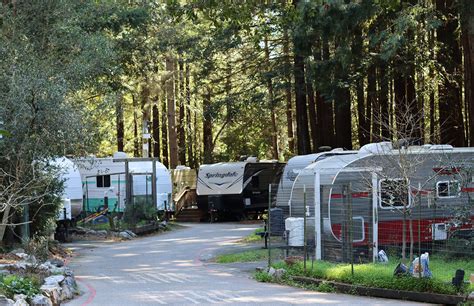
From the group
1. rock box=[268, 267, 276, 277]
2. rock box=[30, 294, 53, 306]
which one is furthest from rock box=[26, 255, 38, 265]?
rock box=[268, 267, 276, 277]

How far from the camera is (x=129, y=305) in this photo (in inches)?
498

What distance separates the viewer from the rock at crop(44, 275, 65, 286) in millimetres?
13380

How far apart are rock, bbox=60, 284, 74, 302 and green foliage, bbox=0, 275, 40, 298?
2.28 ft

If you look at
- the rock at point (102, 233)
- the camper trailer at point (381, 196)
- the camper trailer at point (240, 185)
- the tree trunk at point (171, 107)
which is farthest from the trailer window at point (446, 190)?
the tree trunk at point (171, 107)

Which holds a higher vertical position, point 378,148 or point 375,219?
point 378,148

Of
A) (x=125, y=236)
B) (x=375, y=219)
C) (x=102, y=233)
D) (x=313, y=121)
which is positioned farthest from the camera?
(x=313, y=121)

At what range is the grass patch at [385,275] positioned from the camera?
12.4m

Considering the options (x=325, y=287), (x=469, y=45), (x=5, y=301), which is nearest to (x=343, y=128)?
(x=469, y=45)

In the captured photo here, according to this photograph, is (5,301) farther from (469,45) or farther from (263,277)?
(469,45)

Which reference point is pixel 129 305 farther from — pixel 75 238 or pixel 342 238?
pixel 75 238

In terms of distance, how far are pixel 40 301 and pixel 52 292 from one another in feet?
3.42

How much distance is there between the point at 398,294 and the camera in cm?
1280

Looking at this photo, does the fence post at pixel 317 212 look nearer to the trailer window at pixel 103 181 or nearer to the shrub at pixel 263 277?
the shrub at pixel 263 277

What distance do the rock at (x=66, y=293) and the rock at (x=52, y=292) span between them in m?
0.23
